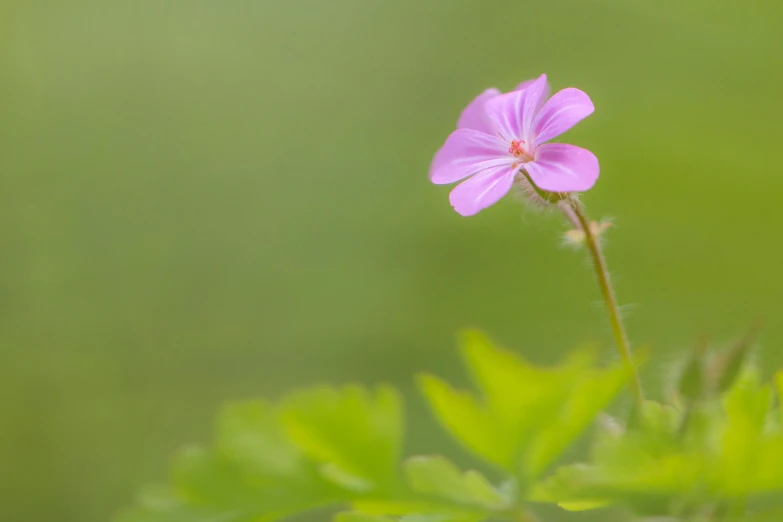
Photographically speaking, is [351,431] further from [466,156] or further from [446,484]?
[466,156]

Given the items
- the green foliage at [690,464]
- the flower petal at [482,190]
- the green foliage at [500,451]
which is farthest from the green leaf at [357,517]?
the flower petal at [482,190]

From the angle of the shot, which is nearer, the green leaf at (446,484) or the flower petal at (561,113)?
the green leaf at (446,484)

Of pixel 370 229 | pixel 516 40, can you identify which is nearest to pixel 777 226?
pixel 516 40

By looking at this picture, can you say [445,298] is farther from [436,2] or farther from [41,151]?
[41,151]

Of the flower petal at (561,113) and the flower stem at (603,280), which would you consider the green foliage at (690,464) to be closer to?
the flower stem at (603,280)

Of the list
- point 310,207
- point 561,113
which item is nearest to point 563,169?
point 561,113

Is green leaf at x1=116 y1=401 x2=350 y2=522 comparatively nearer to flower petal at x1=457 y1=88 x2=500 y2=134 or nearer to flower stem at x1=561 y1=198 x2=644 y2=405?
flower stem at x1=561 y1=198 x2=644 y2=405
